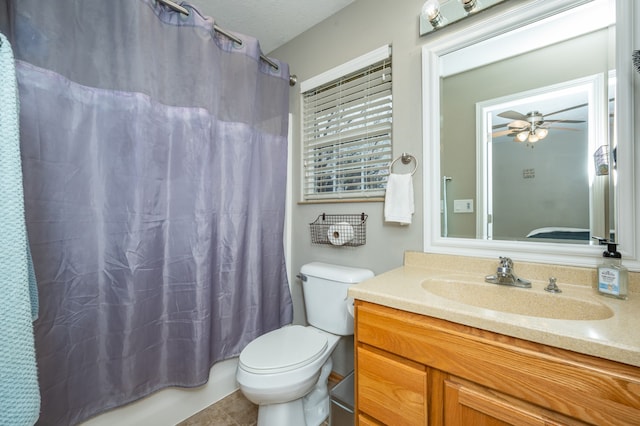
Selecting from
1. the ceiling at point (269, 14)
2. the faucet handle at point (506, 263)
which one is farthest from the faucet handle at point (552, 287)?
the ceiling at point (269, 14)

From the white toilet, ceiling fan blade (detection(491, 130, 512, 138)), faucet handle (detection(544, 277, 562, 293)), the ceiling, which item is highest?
the ceiling

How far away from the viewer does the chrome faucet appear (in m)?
1.01

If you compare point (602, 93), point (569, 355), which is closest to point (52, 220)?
point (569, 355)

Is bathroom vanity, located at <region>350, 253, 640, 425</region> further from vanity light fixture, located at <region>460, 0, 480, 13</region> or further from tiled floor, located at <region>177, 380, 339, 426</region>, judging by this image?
vanity light fixture, located at <region>460, 0, 480, 13</region>

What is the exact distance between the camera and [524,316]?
0.69m

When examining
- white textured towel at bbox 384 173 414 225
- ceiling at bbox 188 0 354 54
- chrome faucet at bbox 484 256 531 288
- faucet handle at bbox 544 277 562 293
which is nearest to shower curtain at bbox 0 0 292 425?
ceiling at bbox 188 0 354 54

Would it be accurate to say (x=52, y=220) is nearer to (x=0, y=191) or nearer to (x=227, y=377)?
(x=0, y=191)

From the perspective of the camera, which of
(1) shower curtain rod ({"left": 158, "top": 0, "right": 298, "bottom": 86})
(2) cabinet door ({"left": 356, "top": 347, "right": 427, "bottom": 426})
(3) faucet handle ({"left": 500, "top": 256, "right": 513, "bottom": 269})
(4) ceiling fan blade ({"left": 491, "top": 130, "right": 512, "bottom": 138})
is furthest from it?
(1) shower curtain rod ({"left": 158, "top": 0, "right": 298, "bottom": 86})

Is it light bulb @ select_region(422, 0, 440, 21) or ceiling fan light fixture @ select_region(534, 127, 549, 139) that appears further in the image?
light bulb @ select_region(422, 0, 440, 21)

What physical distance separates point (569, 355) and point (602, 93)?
3.04 ft

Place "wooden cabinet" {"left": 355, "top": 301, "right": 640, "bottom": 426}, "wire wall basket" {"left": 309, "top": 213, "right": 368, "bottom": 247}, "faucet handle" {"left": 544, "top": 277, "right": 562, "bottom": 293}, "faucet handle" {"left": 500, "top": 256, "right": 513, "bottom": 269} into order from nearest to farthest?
"wooden cabinet" {"left": 355, "top": 301, "right": 640, "bottom": 426}
"faucet handle" {"left": 544, "top": 277, "right": 562, "bottom": 293}
"faucet handle" {"left": 500, "top": 256, "right": 513, "bottom": 269}
"wire wall basket" {"left": 309, "top": 213, "right": 368, "bottom": 247}

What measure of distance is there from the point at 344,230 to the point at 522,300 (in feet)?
2.81

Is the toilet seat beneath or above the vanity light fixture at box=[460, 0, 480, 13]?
beneath

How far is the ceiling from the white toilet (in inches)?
61.2
